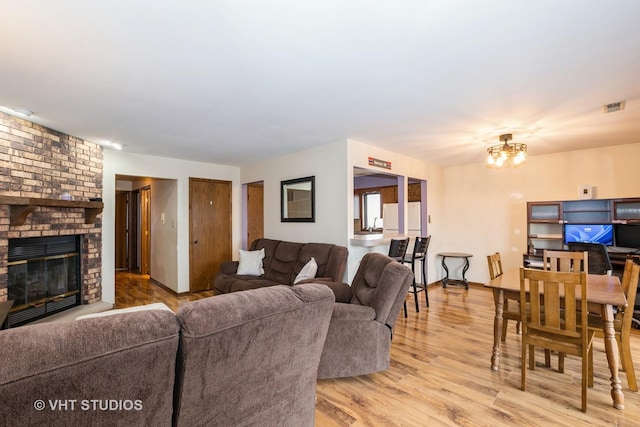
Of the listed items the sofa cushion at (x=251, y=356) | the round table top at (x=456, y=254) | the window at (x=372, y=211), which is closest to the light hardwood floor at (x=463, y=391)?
the sofa cushion at (x=251, y=356)

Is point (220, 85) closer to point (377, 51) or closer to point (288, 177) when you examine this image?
point (377, 51)

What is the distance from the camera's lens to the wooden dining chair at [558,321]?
2055 mm

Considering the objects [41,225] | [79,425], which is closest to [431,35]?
[79,425]

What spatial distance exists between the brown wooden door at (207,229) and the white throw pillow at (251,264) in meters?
1.30

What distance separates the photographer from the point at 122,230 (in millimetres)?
7582

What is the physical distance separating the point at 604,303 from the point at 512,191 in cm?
358

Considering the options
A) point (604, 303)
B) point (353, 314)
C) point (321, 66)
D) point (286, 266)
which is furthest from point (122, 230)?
point (604, 303)

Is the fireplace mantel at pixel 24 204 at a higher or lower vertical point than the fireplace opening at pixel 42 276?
higher

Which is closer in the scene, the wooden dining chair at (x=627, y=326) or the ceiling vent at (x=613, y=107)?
the wooden dining chair at (x=627, y=326)

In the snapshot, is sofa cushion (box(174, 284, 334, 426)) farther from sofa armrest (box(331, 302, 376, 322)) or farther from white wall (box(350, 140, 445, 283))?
white wall (box(350, 140, 445, 283))

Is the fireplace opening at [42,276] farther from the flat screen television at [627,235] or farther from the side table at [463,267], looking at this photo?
the flat screen television at [627,235]

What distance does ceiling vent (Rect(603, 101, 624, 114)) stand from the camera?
108 inches

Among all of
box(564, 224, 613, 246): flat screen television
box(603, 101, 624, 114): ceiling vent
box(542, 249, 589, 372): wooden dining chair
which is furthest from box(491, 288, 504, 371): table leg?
box(564, 224, 613, 246): flat screen television

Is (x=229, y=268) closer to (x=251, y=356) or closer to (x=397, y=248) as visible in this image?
(x=397, y=248)
